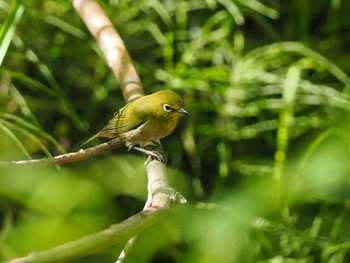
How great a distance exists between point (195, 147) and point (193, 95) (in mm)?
165

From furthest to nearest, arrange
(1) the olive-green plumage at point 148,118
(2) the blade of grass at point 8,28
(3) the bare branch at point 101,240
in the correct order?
(1) the olive-green plumage at point 148,118 → (2) the blade of grass at point 8,28 → (3) the bare branch at point 101,240

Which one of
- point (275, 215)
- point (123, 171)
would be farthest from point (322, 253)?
point (123, 171)

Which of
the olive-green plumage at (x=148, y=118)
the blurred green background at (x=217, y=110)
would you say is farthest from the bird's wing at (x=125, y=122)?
the blurred green background at (x=217, y=110)

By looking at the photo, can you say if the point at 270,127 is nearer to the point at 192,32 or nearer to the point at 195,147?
the point at 195,147

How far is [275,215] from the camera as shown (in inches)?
59.8

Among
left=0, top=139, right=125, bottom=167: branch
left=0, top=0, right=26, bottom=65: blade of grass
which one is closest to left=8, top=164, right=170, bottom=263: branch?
left=0, top=139, right=125, bottom=167: branch

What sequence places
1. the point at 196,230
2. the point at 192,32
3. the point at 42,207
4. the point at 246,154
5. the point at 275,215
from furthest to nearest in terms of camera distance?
the point at 192,32
the point at 246,154
the point at 275,215
the point at 196,230
the point at 42,207

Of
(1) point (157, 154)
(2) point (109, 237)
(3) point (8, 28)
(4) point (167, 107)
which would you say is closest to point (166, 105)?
(4) point (167, 107)

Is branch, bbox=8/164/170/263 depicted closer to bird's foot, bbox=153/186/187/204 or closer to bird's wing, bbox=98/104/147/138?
bird's foot, bbox=153/186/187/204

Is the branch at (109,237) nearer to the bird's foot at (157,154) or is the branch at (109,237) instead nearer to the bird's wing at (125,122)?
the bird's foot at (157,154)

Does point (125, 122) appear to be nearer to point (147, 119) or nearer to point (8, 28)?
point (147, 119)

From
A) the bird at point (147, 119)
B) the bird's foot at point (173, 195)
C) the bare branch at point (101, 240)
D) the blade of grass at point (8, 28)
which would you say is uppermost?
the blade of grass at point (8, 28)

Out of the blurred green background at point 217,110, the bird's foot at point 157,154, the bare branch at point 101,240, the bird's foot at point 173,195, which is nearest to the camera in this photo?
the bare branch at point 101,240

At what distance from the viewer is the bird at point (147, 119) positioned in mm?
1350
